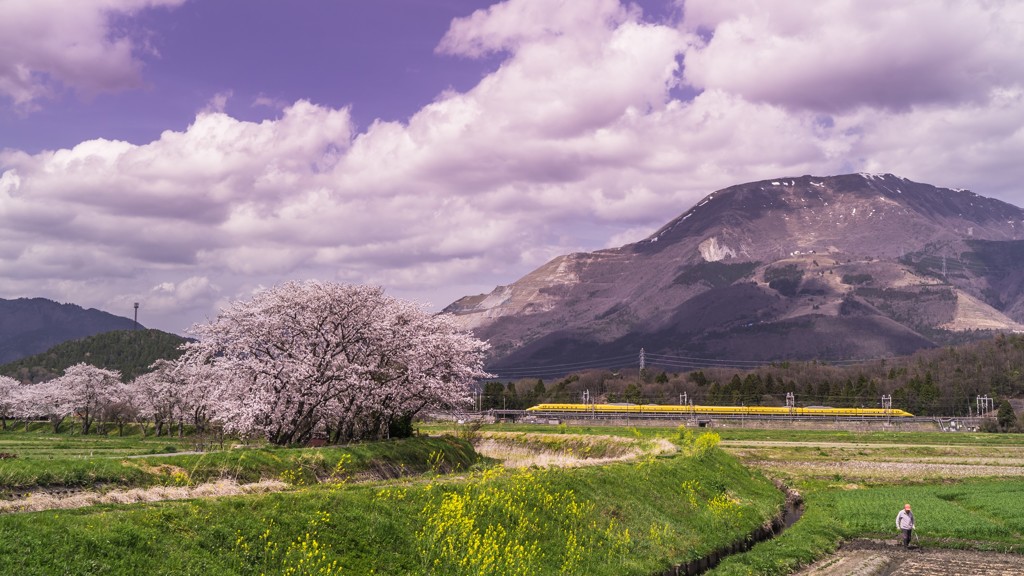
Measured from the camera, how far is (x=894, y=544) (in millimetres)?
38906

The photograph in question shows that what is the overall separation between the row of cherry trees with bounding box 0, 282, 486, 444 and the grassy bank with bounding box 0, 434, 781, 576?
63.1 feet

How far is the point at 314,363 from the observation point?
165ft

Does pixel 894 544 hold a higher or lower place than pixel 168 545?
lower

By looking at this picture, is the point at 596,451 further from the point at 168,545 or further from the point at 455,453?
the point at 168,545

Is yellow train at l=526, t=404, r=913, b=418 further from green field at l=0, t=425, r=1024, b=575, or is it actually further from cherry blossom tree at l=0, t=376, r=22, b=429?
cherry blossom tree at l=0, t=376, r=22, b=429

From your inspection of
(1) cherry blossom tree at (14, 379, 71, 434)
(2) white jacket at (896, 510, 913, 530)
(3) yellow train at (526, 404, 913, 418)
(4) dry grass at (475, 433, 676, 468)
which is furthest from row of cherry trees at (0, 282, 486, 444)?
(3) yellow train at (526, 404, 913, 418)

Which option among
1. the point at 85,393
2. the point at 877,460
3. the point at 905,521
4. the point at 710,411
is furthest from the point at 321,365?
the point at 710,411

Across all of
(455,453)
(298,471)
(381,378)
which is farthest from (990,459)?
(298,471)

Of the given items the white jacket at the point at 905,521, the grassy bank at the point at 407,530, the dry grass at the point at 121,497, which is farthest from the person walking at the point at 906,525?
the dry grass at the point at 121,497

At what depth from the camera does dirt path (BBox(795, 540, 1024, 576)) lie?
32.1m

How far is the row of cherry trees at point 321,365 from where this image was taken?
163ft

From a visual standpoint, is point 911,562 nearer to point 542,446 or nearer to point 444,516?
point 444,516

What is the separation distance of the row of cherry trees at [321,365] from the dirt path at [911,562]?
95.1ft

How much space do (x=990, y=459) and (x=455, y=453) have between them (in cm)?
5656
